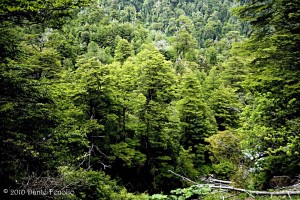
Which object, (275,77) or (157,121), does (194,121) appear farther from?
(275,77)

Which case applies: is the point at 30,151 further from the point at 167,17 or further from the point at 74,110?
the point at 167,17

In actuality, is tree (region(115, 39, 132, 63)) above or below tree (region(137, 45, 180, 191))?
above

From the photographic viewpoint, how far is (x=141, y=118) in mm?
18781

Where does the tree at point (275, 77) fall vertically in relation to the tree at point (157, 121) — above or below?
above

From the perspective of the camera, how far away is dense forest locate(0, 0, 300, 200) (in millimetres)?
6629

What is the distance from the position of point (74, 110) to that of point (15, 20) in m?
8.77

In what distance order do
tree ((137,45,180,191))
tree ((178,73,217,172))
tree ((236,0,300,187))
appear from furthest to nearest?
1. tree ((178,73,217,172))
2. tree ((137,45,180,191))
3. tree ((236,0,300,187))

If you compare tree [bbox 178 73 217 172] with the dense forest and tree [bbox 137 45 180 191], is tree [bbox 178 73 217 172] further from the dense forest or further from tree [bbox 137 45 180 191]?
tree [bbox 137 45 180 191]

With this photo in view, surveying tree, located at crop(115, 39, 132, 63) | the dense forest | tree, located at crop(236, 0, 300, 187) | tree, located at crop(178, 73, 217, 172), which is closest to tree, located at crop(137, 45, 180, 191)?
the dense forest

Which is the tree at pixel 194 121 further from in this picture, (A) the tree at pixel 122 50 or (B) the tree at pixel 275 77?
(A) the tree at pixel 122 50

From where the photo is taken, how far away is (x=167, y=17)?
10788 centimetres

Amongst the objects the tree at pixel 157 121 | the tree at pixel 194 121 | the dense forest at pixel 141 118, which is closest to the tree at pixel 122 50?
the dense forest at pixel 141 118

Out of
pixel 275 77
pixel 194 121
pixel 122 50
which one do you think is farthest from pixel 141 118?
pixel 122 50

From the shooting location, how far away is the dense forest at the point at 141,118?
6629mm
